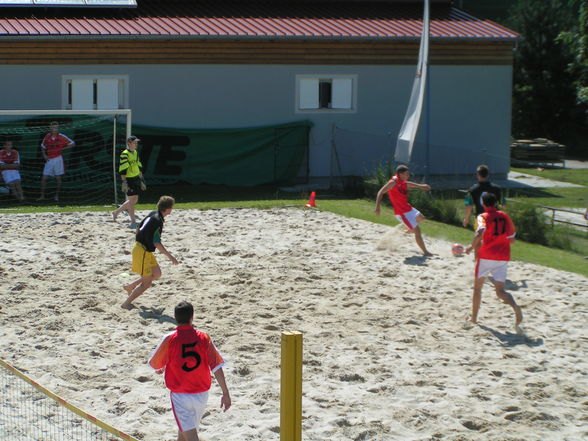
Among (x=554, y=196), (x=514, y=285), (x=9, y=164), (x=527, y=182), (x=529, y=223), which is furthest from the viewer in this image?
(x=527, y=182)

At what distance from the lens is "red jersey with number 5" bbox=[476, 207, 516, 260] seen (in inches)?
418

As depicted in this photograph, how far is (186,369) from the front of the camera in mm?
6492

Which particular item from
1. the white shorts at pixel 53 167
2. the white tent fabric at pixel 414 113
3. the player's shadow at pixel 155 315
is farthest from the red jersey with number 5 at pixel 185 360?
the white tent fabric at pixel 414 113

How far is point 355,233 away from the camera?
16.6 m

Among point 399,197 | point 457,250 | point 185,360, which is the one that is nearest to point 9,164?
point 399,197

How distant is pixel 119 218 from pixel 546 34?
2477 cm

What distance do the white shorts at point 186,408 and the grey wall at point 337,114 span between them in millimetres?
17445

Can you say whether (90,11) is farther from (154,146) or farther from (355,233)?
(355,233)

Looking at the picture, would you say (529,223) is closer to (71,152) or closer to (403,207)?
(403,207)

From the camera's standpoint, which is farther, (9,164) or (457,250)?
(9,164)

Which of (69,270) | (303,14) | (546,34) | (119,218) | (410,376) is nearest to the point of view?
(410,376)

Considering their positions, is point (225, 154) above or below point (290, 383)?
above

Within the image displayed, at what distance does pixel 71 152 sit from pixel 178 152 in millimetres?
2758

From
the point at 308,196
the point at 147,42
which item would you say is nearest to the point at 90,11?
the point at 147,42
